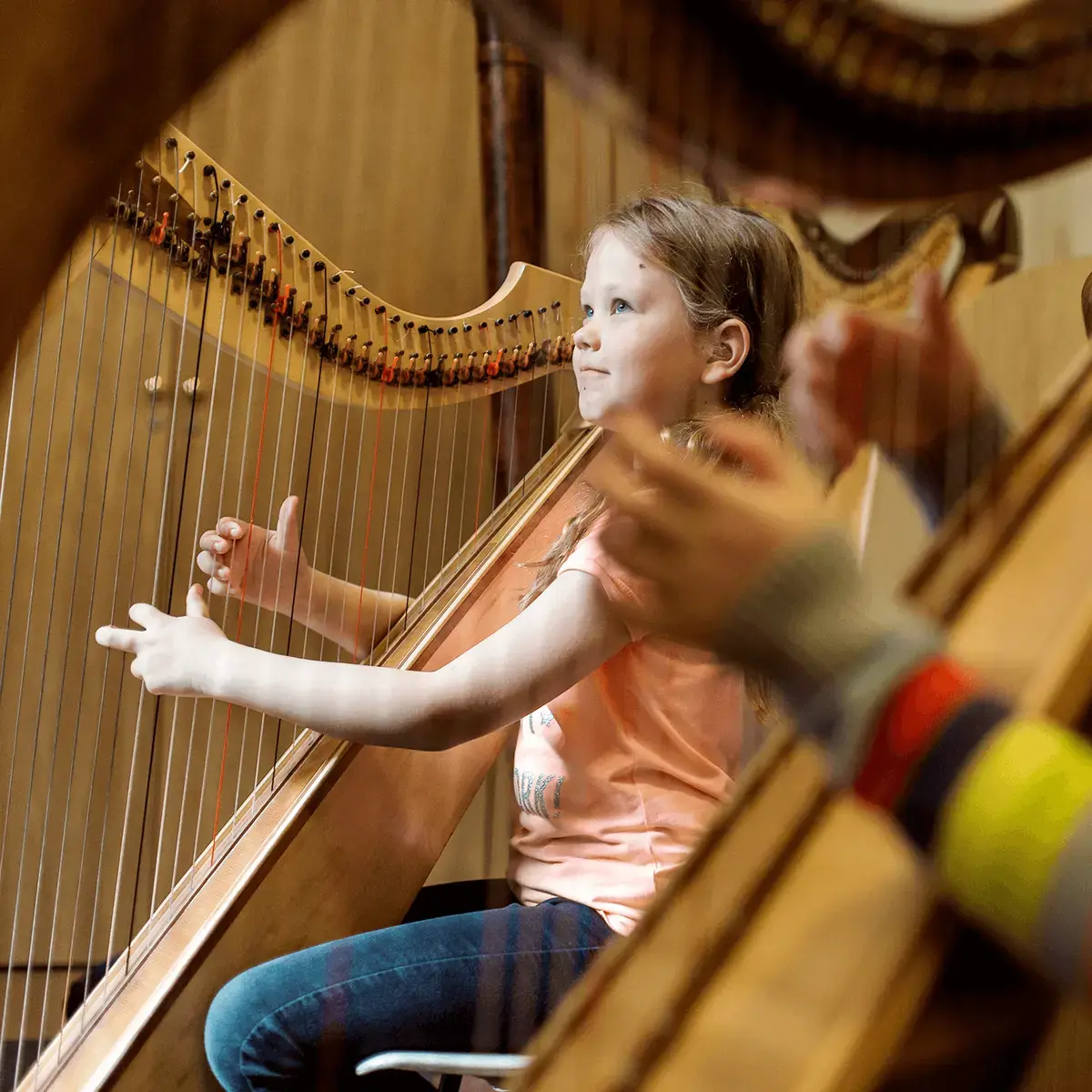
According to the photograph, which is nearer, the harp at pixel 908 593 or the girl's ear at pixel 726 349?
the harp at pixel 908 593

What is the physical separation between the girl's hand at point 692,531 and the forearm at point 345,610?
82 cm

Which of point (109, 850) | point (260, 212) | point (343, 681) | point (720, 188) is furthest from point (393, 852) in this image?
point (109, 850)

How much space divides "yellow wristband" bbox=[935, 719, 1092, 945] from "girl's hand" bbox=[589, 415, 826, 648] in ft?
0.34

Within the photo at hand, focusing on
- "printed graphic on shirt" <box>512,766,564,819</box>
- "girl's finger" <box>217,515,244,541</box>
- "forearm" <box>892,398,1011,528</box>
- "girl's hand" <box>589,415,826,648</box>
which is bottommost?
"printed graphic on shirt" <box>512,766,564,819</box>

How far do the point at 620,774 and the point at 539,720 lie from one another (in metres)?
0.09

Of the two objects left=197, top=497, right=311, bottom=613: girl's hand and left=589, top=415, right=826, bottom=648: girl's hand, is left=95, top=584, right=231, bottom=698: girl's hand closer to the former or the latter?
left=197, top=497, right=311, bottom=613: girl's hand

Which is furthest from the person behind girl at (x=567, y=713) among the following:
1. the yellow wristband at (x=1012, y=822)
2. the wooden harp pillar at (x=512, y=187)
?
the yellow wristband at (x=1012, y=822)

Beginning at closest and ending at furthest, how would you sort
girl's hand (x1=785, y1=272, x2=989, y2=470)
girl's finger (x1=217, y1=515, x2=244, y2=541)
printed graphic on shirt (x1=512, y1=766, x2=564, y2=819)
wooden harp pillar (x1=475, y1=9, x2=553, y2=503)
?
girl's hand (x1=785, y1=272, x2=989, y2=470) < printed graphic on shirt (x1=512, y1=766, x2=564, y2=819) < girl's finger (x1=217, y1=515, x2=244, y2=541) < wooden harp pillar (x1=475, y1=9, x2=553, y2=503)

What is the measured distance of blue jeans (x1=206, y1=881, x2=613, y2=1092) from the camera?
2.76ft

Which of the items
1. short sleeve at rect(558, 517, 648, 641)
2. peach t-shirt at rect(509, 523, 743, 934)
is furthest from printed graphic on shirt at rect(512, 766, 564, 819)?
short sleeve at rect(558, 517, 648, 641)

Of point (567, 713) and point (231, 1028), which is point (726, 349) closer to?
point (567, 713)

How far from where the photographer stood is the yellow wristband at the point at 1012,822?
15.4 inches

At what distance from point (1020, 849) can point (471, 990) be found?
1.82 ft

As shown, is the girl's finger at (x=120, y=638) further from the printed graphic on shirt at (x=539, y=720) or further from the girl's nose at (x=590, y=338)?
the girl's nose at (x=590, y=338)
